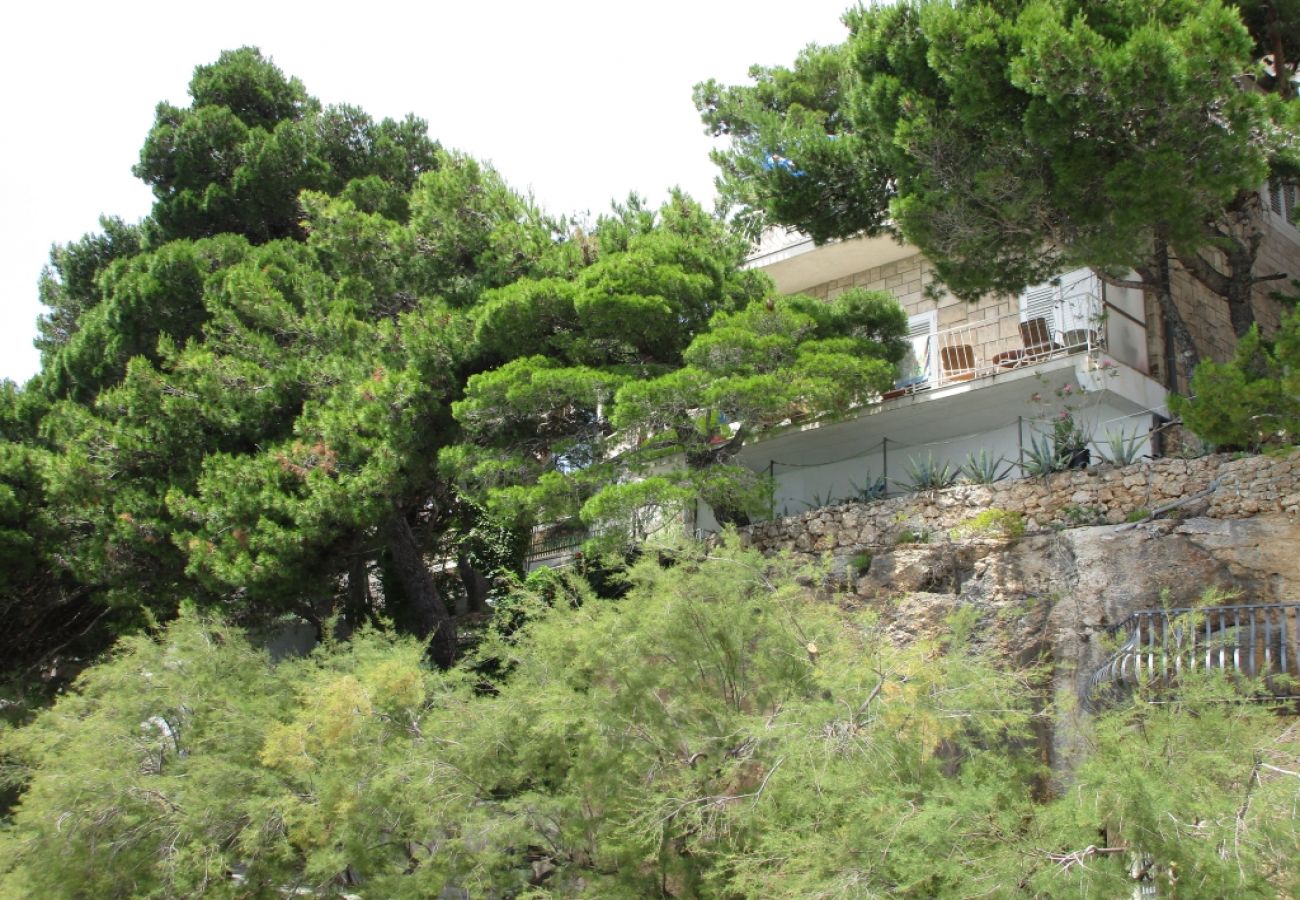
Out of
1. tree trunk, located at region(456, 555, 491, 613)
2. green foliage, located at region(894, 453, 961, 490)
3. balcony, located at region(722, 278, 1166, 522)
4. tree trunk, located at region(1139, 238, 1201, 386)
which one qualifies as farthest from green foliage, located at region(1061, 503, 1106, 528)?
tree trunk, located at region(456, 555, 491, 613)

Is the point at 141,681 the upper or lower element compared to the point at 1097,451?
lower

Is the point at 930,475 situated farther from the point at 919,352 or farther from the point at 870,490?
the point at 919,352

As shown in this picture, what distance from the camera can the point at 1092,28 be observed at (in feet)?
41.7

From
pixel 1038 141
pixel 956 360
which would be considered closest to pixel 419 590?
pixel 956 360

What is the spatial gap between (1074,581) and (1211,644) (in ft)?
11.1

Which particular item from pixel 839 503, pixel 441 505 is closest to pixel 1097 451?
pixel 839 503

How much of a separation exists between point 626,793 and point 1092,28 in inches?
351

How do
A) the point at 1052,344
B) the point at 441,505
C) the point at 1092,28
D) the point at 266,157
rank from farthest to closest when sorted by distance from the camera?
→ the point at 266,157, the point at 441,505, the point at 1052,344, the point at 1092,28

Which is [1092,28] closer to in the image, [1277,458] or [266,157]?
[1277,458]

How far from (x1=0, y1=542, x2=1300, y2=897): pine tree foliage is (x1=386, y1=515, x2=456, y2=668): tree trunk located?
401 cm

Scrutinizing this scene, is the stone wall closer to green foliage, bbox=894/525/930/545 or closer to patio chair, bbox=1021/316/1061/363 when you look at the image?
green foliage, bbox=894/525/930/545

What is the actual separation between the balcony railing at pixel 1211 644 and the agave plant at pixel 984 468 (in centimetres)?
288

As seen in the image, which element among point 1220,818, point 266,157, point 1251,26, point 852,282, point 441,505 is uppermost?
point 266,157

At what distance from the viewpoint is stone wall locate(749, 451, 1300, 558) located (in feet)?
39.9
